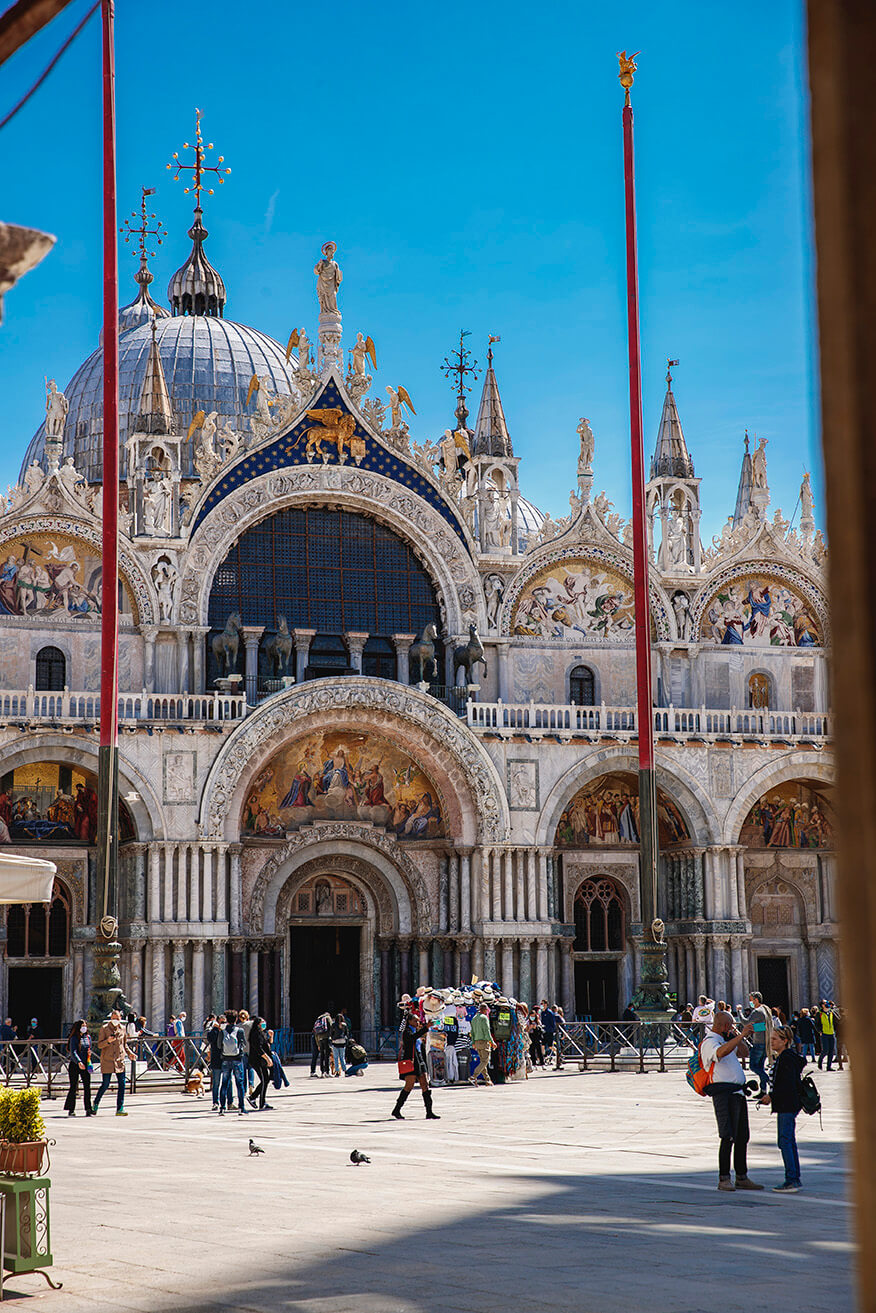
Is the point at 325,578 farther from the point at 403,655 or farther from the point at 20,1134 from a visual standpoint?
the point at 20,1134

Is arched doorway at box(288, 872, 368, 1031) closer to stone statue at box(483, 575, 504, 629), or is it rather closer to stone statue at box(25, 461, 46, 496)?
stone statue at box(483, 575, 504, 629)

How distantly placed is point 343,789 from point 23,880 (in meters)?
25.1

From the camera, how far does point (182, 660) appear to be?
1341 inches

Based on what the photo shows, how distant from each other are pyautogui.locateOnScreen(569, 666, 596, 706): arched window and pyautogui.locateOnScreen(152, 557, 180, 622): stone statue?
9421mm

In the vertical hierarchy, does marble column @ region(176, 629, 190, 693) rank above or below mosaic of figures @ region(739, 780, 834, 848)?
above

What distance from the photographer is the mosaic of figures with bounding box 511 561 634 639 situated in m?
37.0

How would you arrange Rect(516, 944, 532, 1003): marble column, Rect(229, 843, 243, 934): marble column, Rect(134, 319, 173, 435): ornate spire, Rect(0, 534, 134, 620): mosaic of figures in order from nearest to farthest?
Rect(229, 843, 243, 934): marble column → Rect(516, 944, 532, 1003): marble column → Rect(0, 534, 134, 620): mosaic of figures → Rect(134, 319, 173, 435): ornate spire

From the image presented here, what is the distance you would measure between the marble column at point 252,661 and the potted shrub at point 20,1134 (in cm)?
2462

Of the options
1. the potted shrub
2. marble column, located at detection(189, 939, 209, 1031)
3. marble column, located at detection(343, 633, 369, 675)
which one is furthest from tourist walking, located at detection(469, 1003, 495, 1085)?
the potted shrub

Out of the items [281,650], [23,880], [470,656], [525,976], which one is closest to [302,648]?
[281,650]

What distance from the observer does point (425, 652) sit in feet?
114

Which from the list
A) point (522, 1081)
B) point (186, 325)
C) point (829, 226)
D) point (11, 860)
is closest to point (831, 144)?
point (829, 226)

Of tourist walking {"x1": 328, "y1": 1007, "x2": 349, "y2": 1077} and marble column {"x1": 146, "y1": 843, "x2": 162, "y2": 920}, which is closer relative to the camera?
tourist walking {"x1": 328, "y1": 1007, "x2": 349, "y2": 1077}

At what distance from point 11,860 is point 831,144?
874cm
